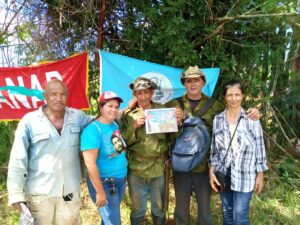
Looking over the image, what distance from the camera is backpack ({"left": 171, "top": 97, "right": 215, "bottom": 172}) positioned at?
310 centimetres

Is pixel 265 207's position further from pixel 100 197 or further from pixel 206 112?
pixel 100 197

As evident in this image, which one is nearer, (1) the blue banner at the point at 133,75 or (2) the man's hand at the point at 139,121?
(2) the man's hand at the point at 139,121

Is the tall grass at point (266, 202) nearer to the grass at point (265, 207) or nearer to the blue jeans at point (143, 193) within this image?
the grass at point (265, 207)

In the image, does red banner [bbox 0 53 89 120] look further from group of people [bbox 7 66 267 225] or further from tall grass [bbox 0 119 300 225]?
tall grass [bbox 0 119 300 225]

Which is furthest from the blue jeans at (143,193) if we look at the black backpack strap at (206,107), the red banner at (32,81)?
the red banner at (32,81)

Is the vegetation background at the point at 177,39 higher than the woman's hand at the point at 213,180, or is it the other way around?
the vegetation background at the point at 177,39

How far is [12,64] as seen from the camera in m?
4.53

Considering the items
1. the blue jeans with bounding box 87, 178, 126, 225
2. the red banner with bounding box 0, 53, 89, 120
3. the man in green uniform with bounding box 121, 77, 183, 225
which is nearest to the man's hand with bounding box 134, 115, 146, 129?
the man in green uniform with bounding box 121, 77, 183, 225

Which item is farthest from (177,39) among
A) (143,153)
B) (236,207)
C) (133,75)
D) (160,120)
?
(236,207)

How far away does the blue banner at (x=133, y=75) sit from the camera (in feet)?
12.8

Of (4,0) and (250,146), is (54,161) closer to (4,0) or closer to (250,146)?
(250,146)

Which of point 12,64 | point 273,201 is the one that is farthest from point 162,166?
point 12,64

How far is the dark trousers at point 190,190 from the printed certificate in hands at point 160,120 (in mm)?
548

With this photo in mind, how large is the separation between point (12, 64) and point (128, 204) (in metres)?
2.57
